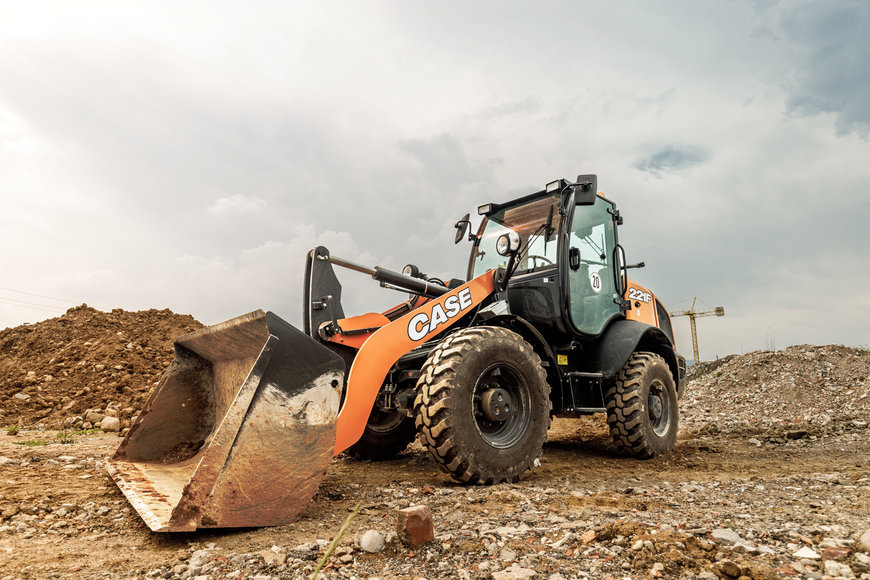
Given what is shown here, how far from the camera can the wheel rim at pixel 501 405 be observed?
4477 millimetres

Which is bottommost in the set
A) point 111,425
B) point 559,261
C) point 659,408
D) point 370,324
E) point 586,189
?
point 111,425

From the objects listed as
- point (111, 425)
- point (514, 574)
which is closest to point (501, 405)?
point (514, 574)

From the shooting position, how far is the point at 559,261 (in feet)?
19.8

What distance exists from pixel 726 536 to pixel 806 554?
0.32m

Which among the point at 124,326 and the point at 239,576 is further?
the point at 124,326

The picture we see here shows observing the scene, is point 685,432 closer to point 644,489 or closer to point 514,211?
point 514,211

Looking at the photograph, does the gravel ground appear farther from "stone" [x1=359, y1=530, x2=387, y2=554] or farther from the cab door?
the cab door

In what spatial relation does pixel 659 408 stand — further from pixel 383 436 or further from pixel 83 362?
pixel 83 362

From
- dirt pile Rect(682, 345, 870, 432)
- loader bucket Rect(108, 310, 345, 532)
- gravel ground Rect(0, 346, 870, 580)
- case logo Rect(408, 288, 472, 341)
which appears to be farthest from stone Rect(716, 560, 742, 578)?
dirt pile Rect(682, 345, 870, 432)

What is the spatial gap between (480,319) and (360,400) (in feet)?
5.54

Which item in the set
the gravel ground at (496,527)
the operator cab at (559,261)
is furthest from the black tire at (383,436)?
the operator cab at (559,261)

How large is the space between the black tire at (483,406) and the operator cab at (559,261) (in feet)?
3.98

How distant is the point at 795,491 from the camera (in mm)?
4305

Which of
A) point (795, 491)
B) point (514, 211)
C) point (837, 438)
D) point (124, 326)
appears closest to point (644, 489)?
point (795, 491)
